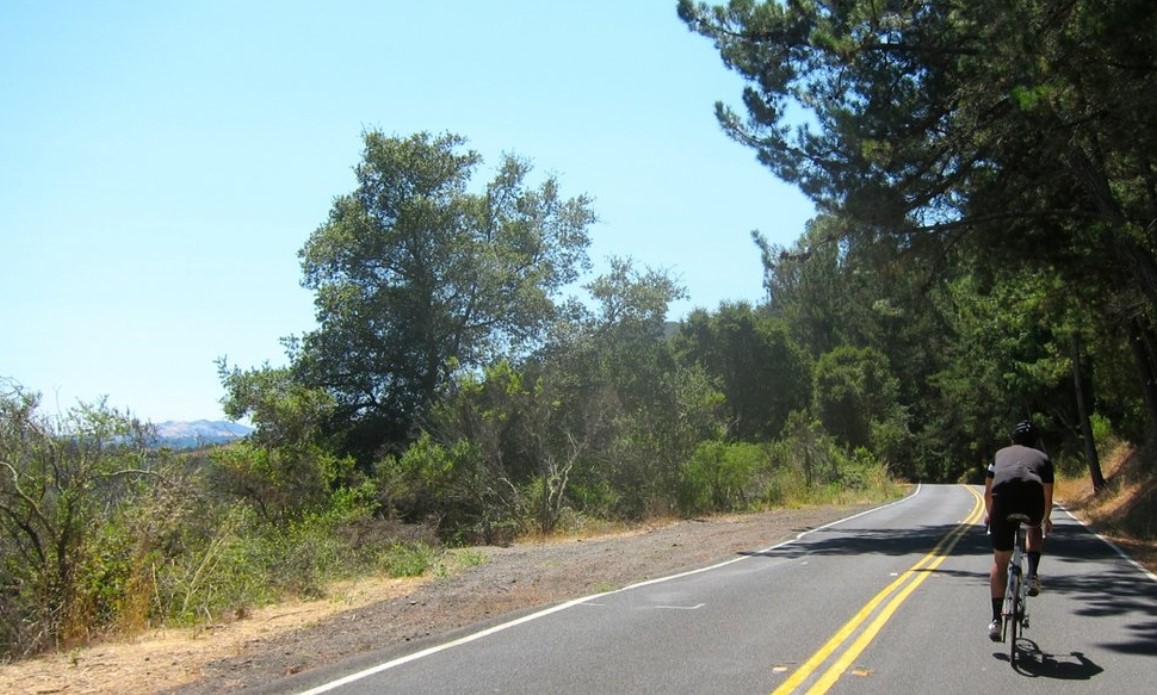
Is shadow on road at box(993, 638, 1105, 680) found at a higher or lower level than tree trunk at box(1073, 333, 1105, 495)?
lower

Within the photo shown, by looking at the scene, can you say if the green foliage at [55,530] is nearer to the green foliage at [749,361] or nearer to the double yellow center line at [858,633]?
the double yellow center line at [858,633]

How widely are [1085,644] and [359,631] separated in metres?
7.27

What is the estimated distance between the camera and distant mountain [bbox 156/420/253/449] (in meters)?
14.9

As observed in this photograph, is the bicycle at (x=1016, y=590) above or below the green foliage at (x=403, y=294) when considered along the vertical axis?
below

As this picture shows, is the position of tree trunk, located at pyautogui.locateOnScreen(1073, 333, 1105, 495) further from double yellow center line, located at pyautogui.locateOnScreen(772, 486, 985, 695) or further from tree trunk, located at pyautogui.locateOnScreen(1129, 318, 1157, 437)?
double yellow center line, located at pyautogui.locateOnScreen(772, 486, 985, 695)

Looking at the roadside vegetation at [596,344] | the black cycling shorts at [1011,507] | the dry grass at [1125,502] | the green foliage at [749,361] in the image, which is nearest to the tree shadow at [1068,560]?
the dry grass at [1125,502]

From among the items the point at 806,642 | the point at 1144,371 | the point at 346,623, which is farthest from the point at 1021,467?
the point at 1144,371

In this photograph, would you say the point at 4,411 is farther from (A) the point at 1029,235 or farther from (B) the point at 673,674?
(A) the point at 1029,235

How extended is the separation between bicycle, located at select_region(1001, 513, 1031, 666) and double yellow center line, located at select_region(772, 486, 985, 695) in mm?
1230

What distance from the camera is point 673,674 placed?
286 inches

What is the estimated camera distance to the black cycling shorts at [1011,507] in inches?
304

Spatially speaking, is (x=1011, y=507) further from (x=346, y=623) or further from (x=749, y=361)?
(x=749, y=361)

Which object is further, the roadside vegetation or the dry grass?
the dry grass

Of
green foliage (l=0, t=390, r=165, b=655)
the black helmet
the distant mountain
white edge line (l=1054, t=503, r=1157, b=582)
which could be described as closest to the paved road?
white edge line (l=1054, t=503, r=1157, b=582)
